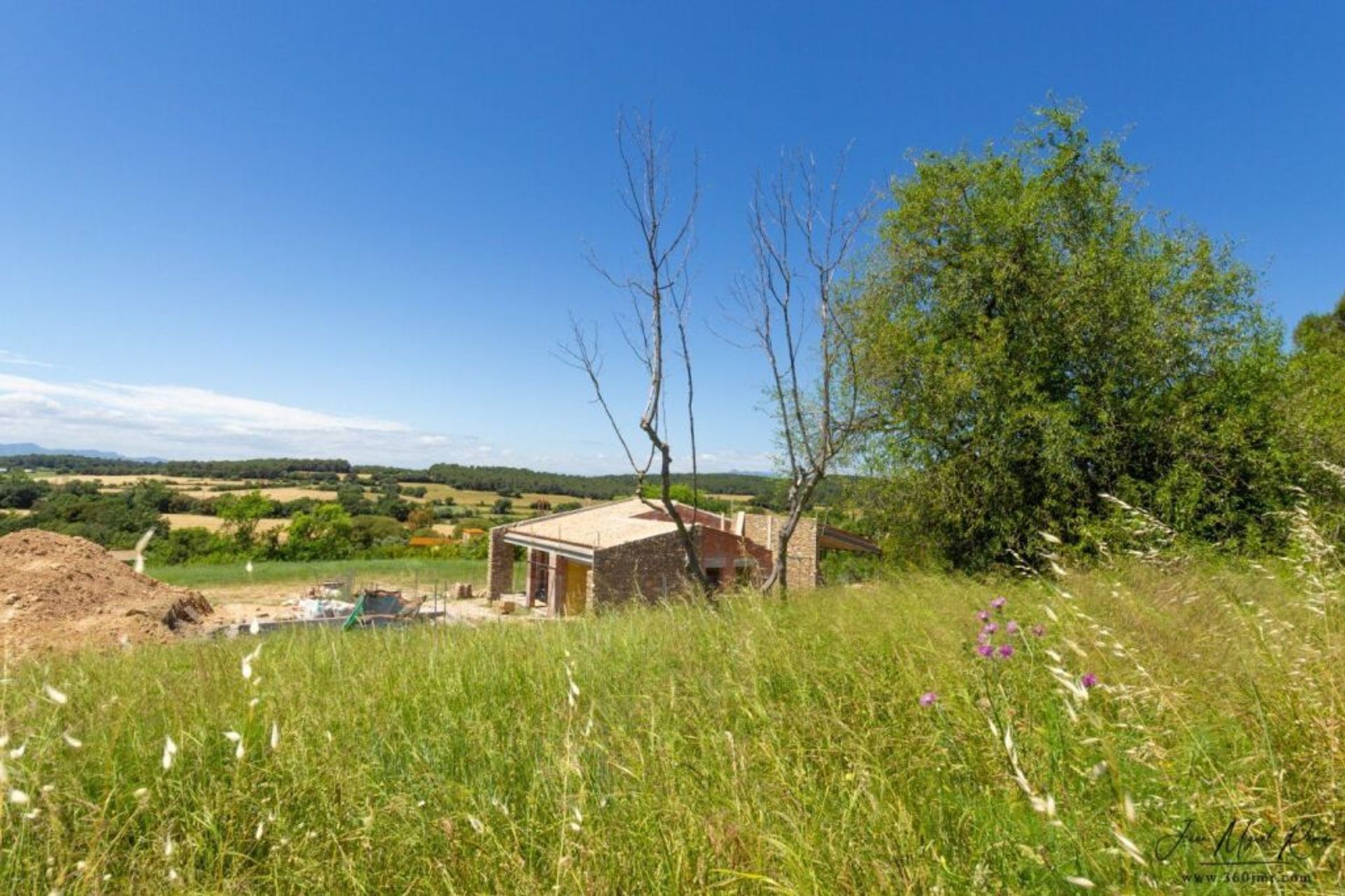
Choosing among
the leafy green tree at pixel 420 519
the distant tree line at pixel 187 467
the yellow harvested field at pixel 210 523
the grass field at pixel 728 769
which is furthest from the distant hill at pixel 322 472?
the grass field at pixel 728 769

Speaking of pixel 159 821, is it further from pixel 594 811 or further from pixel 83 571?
pixel 83 571

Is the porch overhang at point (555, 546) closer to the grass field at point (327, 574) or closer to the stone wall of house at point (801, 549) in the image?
the grass field at point (327, 574)

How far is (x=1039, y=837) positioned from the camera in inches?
59.9

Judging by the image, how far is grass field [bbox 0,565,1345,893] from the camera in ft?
4.75

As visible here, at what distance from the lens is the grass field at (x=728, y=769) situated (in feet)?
4.75

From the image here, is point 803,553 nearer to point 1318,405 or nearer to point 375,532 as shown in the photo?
point 1318,405

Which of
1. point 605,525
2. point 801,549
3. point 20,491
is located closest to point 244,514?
point 20,491

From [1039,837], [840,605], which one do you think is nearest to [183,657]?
[840,605]

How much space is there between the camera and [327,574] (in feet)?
84.2

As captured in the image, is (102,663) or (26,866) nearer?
(26,866)

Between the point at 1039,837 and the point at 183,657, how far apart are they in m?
6.71

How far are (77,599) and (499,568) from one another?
12008 millimetres

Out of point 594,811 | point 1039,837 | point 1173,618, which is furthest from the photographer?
point 1173,618

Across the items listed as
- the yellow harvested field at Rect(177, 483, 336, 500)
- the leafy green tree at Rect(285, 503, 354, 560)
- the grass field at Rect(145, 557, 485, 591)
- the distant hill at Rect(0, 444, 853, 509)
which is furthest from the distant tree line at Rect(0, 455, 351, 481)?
the grass field at Rect(145, 557, 485, 591)
